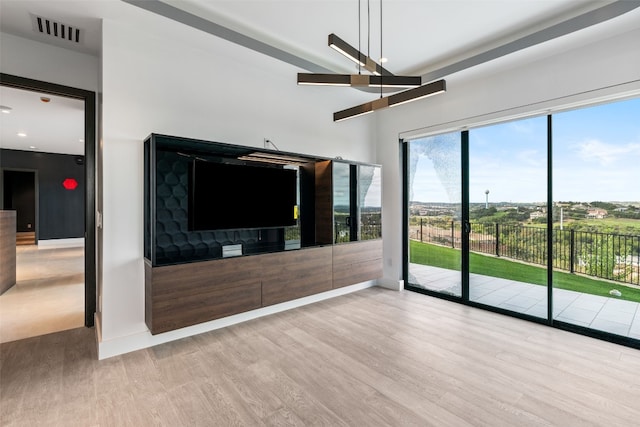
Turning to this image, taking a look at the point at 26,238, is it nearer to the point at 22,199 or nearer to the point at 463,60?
the point at 22,199

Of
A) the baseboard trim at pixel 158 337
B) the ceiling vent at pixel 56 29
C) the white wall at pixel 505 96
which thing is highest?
the ceiling vent at pixel 56 29

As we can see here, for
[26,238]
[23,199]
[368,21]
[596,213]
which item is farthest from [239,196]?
[23,199]

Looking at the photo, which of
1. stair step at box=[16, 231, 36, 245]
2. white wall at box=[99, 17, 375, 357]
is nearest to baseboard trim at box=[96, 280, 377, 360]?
white wall at box=[99, 17, 375, 357]

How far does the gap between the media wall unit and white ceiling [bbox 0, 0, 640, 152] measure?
113cm

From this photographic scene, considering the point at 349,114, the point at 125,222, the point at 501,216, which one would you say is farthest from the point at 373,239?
the point at 125,222

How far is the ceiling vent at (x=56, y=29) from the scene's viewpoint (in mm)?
2656

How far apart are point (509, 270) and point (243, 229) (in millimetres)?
3294

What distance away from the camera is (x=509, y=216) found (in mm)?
3807

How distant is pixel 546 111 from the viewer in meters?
3.40

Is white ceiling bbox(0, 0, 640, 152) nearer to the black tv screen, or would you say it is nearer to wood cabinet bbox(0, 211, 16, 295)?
the black tv screen

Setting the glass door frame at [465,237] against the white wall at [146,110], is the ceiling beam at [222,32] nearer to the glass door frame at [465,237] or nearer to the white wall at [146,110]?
the white wall at [146,110]

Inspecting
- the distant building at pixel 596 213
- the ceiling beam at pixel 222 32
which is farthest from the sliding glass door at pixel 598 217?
the ceiling beam at pixel 222 32

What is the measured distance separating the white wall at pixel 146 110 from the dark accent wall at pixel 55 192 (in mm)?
9217

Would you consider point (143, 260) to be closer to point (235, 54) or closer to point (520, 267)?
point (235, 54)
